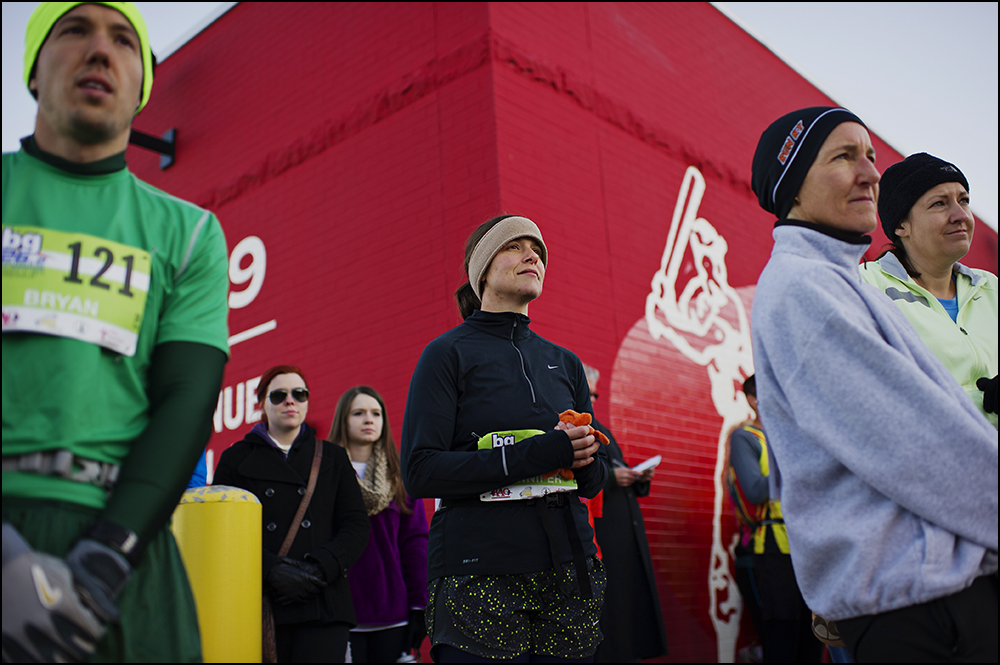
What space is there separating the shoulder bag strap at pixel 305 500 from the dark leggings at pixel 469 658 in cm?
122

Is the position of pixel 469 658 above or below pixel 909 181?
below

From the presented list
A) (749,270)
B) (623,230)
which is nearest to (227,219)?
(623,230)

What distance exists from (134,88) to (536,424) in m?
1.36

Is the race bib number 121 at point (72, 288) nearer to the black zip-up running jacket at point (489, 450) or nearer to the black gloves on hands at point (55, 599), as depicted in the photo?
the black gloves on hands at point (55, 599)

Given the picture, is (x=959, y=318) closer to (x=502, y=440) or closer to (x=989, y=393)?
(x=989, y=393)

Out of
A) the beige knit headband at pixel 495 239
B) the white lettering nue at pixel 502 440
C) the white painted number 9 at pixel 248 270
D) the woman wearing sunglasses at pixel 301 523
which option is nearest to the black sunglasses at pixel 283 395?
the woman wearing sunglasses at pixel 301 523

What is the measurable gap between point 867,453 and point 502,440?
3.43 ft

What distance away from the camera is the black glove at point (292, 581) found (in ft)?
9.93

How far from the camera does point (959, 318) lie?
8.30 feet

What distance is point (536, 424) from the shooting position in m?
2.34

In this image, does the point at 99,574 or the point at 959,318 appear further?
the point at 959,318

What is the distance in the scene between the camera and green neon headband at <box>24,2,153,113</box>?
1544 millimetres

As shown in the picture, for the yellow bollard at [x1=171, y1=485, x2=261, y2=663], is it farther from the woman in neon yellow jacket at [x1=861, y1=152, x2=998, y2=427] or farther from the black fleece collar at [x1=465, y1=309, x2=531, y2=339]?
the woman in neon yellow jacket at [x1=861, y1=152, x2=998, y2=427]

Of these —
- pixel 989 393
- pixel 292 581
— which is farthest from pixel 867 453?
pixel 292 581
